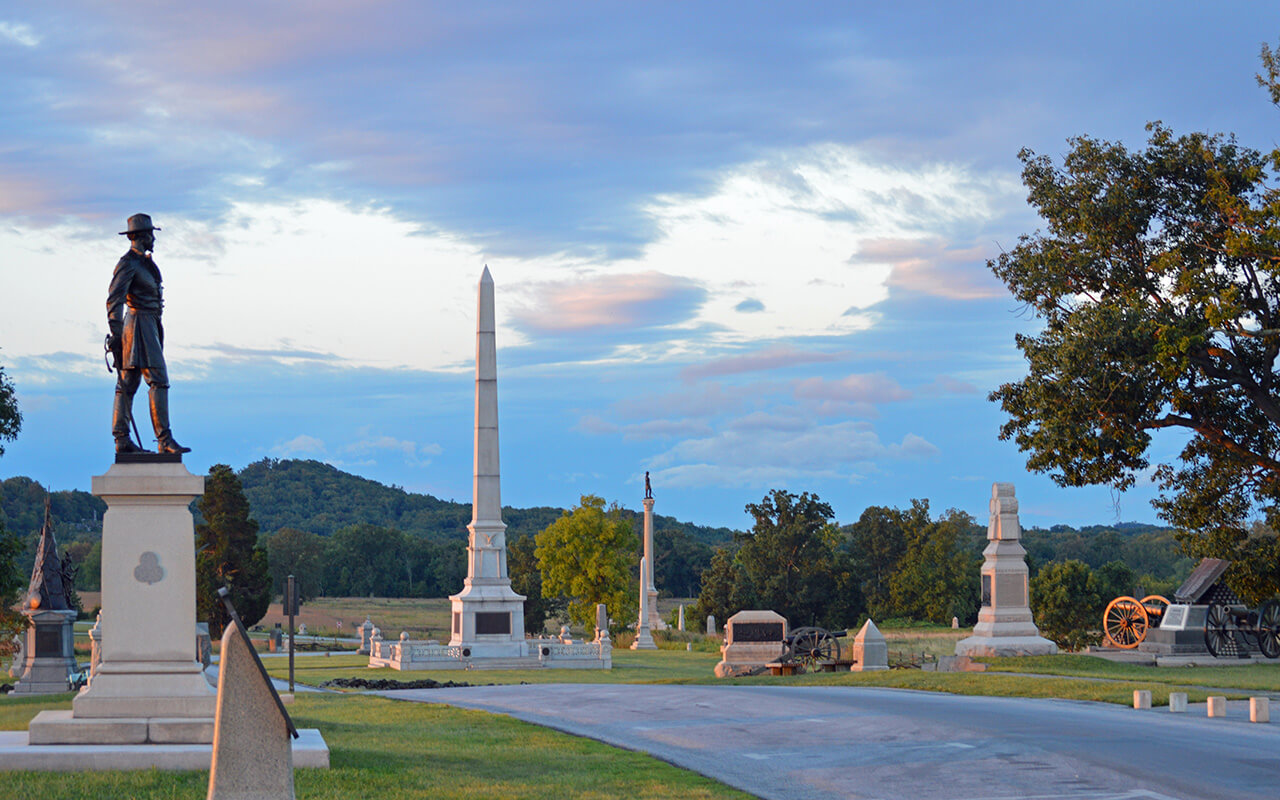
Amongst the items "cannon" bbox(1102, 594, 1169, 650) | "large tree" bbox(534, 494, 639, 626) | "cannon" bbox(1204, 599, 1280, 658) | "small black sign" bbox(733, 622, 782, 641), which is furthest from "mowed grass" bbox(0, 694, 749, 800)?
"large tree" bbox(534, 494, 639, 626)

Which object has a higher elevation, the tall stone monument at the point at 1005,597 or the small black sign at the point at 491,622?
the tall stone monument at the point at 1005,597

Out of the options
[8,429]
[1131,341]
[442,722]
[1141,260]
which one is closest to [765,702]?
[442,722]

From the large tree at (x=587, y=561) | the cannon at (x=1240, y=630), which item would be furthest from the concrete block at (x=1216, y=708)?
the large tree at (x=587, y=561)

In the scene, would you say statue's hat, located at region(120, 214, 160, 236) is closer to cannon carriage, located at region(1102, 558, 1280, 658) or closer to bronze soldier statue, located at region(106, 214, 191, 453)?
bronze soldier statue, located at region(106, 214, 191, 453)

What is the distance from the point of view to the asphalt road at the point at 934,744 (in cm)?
1121

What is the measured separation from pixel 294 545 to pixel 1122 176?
77734mm

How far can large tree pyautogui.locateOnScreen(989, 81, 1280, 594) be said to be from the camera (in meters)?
19.7

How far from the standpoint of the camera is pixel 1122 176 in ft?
72.0

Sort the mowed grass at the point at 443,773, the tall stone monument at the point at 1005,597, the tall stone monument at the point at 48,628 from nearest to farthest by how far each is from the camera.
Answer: the mowed grass at the point at 443,773 < the tall stone monument at the point at 1005,597 < the tall stone monument at the point at 48,628

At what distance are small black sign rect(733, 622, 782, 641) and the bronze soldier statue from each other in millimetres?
25384

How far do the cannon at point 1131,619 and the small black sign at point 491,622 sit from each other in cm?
1833

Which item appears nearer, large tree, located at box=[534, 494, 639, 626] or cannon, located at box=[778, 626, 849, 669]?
cannon, located at box=[778, 626, 849, 669]

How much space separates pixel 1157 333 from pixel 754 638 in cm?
1945

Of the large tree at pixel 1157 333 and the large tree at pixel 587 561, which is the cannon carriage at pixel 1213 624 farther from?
the large tree at pixel 587 561
